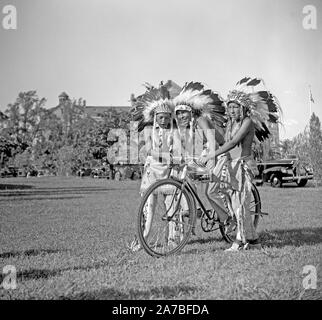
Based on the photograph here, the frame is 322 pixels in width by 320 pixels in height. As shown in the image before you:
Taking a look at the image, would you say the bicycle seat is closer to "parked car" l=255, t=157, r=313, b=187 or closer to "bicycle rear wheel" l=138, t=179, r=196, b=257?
"bicycle rear wheel" l=138, t=179, r=196, b=257

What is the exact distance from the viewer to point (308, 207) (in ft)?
25.6

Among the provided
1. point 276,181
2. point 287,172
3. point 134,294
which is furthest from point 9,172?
point 134,294

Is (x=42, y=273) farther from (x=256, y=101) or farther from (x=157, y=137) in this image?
(x=256, y=101)

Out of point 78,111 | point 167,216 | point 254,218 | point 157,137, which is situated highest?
point 78,111

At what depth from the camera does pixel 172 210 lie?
13.0 ft

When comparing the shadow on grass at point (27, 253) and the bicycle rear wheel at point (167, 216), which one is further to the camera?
the shadow on grass at point (27, 253)

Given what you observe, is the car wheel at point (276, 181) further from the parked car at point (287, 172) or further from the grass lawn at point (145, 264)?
the grass lawn at point (145, 264)

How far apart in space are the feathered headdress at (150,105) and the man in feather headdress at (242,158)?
0.58m

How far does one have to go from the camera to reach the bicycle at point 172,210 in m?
3.88

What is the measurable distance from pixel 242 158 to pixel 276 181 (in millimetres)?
11640

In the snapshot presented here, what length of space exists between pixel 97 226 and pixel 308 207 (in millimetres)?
3746

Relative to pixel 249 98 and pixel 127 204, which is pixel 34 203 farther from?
pixel 249 98

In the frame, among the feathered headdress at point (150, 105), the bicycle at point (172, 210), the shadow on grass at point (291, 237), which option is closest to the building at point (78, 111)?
the shadow on grass at point (291, 237)

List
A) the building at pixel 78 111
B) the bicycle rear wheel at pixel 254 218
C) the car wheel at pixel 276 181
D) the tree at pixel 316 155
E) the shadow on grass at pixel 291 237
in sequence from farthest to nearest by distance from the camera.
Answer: the building at pixel 78 111, the car wheel at pixel 276 181, the tree at pixel 316 155, the shadow on grass at pixel 291 237, the bicycle rear wheel at pixel 254 218
